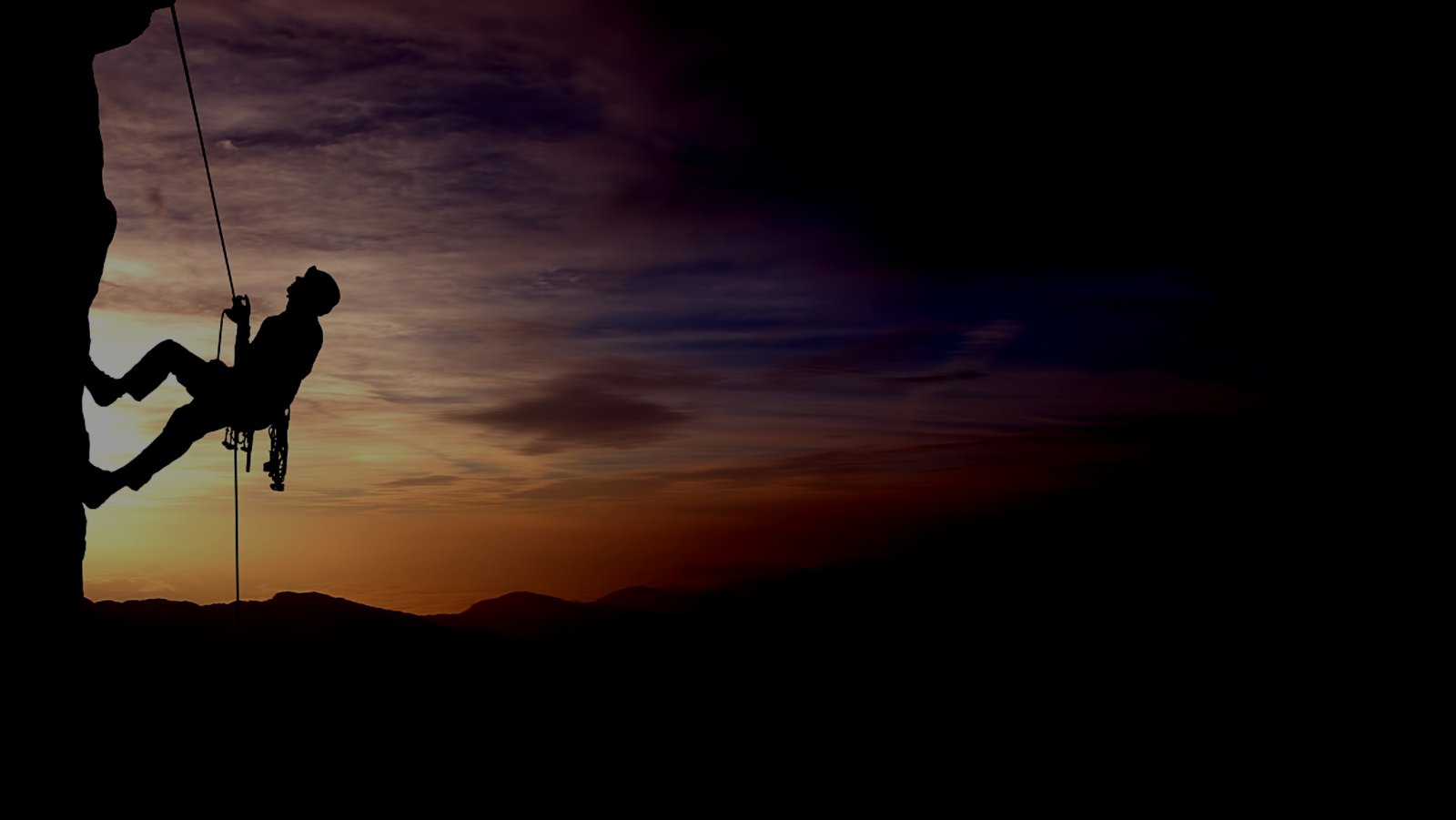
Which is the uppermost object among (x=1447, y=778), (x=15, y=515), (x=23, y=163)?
(x=23, y=163)

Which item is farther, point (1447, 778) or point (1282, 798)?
point (1447, 778)

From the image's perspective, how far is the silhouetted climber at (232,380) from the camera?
930 centimetres

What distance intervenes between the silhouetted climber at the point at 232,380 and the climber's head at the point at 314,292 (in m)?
0.01

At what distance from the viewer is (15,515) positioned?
25.2 ft

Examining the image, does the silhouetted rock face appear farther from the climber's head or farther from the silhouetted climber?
the climber's head

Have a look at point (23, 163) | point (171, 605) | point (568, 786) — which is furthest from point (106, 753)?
point (171, 605)

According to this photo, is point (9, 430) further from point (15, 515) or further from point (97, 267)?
point (97, 267)

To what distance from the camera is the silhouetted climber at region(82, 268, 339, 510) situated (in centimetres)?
930

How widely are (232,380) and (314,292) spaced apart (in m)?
1.42

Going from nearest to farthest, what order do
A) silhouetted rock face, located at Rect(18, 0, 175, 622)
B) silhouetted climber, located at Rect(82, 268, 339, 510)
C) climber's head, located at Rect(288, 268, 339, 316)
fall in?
1. silhouetted rock face, located at Rect(18, 0, 175, 622)
2. silhouetted climber, located at Rect(82, 268, 339, 510)
3. climber's head, located at Rect(288, 268, 339, 316)

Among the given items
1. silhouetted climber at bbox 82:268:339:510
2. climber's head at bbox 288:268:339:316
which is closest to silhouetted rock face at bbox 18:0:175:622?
silhouetted climber at bbox 82:268:339:510

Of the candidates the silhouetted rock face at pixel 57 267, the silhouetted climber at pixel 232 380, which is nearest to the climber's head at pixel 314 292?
the silhouetted climber at pixel 232 380

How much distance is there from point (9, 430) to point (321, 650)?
12225 cm

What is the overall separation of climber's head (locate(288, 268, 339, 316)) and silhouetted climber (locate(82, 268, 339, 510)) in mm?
10
